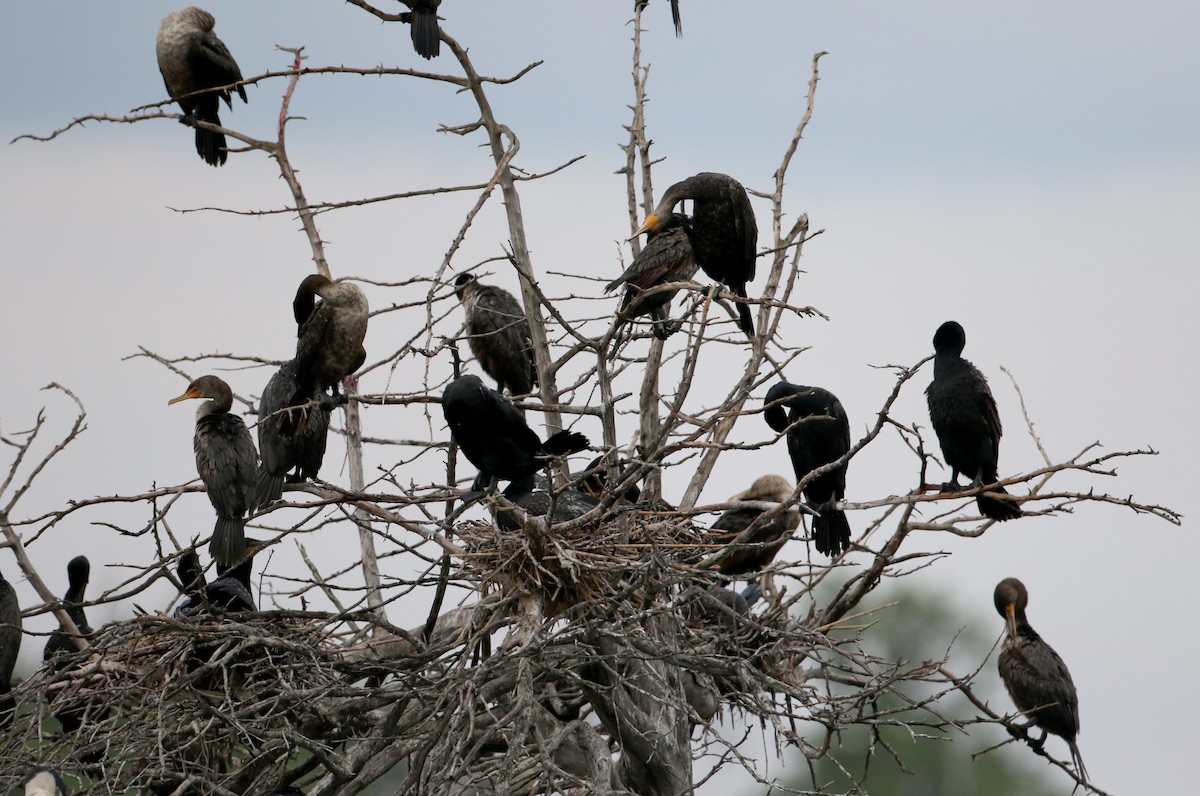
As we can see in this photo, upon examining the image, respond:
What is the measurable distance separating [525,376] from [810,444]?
8.67 ft

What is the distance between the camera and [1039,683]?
26.1ft

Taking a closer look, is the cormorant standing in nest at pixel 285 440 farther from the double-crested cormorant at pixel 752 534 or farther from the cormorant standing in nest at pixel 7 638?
the double-crested cormorant at pixel 752 534

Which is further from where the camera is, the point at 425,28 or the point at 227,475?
the point at 425,28

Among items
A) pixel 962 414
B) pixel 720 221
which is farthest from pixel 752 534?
pixel 720 221

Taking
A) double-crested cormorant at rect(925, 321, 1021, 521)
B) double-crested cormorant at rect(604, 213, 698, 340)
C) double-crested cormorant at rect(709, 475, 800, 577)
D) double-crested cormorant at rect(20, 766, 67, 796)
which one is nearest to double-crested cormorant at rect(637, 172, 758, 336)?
double-crested cormorant at rect(604, 213, 698, 340)

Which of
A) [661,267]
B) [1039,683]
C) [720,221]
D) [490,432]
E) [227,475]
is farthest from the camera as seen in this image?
[1039,683]

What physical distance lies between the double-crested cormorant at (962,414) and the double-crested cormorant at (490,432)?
2.04 meters

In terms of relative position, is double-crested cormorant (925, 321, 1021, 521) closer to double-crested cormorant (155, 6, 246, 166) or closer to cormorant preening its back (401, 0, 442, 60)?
cormorant preening its back (401, 0, 442, 60)

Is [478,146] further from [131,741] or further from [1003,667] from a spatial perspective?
[1003,667]

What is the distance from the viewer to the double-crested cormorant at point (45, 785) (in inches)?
241

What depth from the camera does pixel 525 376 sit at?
9.48 meters

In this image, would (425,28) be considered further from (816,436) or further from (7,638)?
(7,638)

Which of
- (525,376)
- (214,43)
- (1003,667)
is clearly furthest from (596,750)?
(214,43)

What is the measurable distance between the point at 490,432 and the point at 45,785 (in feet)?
8.60
